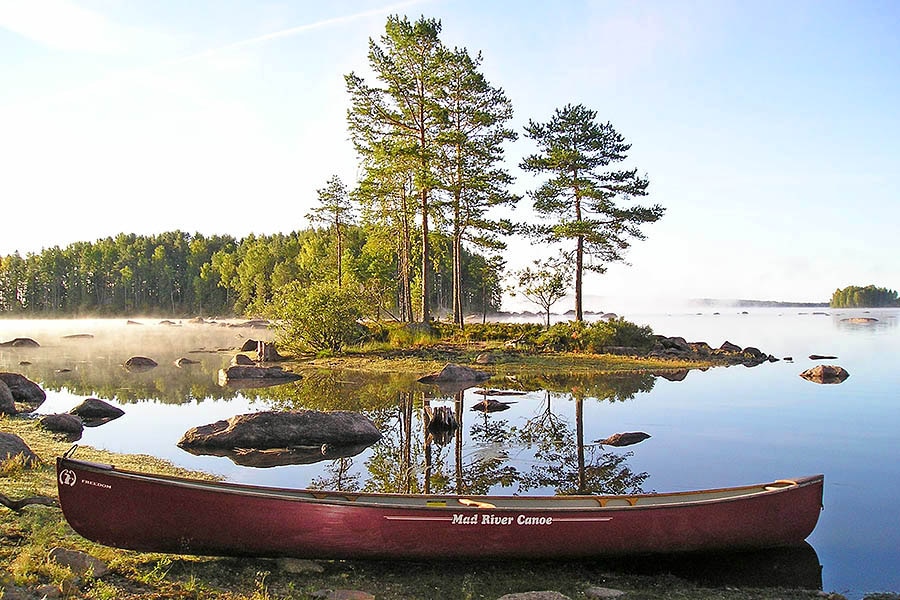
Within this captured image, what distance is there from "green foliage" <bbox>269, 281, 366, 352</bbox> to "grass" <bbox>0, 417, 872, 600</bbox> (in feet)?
95.7

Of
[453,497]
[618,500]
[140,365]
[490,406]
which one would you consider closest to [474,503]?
[453,497]

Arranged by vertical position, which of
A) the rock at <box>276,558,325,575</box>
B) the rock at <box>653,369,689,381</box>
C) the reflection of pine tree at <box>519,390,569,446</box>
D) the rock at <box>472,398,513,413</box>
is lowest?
→ the rock at <box>276,558,325,575</box>

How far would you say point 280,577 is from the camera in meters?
8.38

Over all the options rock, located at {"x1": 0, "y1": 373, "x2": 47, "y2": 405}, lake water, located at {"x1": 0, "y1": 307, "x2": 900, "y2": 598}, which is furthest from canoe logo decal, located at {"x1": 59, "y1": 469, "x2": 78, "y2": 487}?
rock, located at {"x1": 0, "y1": 373, "x2": 47, "y2": 405}

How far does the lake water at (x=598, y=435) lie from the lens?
41.9 feet

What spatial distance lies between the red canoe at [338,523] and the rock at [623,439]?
776cm

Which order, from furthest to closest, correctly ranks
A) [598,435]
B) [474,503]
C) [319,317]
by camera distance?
1. [319,317]
2. [598,435]
3. [474,503]

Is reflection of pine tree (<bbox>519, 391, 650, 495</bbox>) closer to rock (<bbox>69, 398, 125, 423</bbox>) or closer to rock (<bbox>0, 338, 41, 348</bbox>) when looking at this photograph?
rock (<bbox>69, 398, 125, 423</bbox>)

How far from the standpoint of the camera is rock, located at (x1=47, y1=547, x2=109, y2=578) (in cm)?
754

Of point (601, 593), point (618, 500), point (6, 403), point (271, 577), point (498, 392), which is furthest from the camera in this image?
point (498, 392)

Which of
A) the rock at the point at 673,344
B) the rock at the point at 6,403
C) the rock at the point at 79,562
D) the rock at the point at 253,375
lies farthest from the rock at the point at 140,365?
the rock at the point at 79,562

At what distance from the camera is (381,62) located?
39.4 metres

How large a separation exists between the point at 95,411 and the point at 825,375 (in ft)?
102

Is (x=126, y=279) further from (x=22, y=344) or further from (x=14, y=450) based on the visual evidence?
(x=14, y=450)
